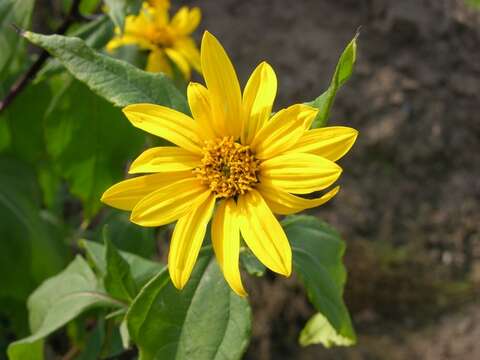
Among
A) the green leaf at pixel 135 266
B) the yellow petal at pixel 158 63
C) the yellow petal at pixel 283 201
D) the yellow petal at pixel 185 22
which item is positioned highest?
the yellow petal at pixel 185 22

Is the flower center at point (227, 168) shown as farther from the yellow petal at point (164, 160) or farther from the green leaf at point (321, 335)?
the green leaf at point (321, 335)

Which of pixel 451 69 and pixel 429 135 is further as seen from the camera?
pixel 451 69

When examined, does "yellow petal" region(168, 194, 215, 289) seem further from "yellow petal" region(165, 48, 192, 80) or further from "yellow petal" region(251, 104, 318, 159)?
"yellow petal" region(165, 48, 192, 80)

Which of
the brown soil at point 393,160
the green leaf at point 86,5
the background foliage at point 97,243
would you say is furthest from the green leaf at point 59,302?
the brown soil at point 393,160

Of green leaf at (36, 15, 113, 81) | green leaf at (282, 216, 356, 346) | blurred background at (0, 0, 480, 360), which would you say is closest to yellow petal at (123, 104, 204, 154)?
green leaf at (282, 216, 356, 346)

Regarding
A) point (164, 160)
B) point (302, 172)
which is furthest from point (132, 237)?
point (302, 172)

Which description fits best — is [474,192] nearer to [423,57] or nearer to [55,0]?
[423,57]

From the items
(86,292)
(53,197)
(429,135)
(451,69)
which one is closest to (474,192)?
(429,135)
